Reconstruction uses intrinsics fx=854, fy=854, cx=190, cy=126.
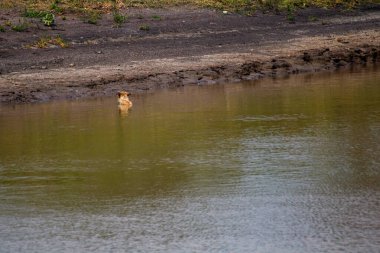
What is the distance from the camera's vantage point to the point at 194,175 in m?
10.7

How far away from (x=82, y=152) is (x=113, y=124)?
220cm

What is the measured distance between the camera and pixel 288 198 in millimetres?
9406

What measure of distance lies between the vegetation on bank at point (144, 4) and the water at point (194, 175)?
7718 mm

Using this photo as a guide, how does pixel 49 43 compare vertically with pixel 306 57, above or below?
above

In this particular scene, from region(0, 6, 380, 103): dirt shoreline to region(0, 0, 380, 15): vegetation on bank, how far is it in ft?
2.21

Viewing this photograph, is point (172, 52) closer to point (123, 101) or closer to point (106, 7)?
point (106, 7)

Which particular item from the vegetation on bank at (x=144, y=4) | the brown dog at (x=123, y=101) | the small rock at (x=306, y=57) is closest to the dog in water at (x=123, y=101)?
the brown dog at (x=123, y=101)

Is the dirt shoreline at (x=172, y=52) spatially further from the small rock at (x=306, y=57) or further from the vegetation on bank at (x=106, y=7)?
the vegetation on bank at (x=106, y=7)

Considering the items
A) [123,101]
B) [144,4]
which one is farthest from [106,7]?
[123,101]

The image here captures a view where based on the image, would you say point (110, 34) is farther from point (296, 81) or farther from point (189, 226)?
point (189, 226)

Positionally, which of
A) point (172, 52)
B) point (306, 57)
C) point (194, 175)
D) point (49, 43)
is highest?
point (49, 43)

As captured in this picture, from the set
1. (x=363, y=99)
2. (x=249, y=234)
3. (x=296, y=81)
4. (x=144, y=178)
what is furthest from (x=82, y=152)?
(x=296, y=81)

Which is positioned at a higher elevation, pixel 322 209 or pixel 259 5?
pixel 259 5

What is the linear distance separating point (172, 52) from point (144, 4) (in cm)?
511
